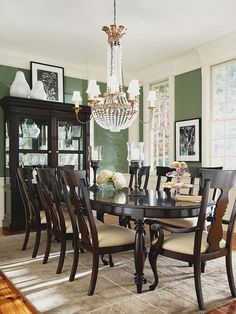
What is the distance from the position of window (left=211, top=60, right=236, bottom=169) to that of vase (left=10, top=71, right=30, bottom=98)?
294 centimetres

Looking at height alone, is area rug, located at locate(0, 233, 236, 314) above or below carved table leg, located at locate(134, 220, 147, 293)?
below

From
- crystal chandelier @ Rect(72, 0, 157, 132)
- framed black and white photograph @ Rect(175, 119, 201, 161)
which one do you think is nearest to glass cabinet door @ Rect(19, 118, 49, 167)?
crystal chandelier @ Rect(72, 0, 157, 132)

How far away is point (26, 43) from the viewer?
4613mm

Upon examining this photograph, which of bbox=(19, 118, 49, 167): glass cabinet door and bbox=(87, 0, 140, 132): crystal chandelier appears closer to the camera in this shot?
bbox=(87, 0, 140, 132): crystal chandelier

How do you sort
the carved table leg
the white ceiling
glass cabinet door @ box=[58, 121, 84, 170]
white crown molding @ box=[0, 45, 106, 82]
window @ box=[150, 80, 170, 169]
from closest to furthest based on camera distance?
the carved table leg < the white ceiling < white crown molding @ box=[0, 45, 106, 82] < glass cabinet door @ box=[58, 121, 84, 170] < window @ box=[150, 80, 170, 169]

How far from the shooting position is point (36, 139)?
4.73 meters

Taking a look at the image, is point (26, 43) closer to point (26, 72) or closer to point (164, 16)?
point (26, 72)

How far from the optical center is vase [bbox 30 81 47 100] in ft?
15.4

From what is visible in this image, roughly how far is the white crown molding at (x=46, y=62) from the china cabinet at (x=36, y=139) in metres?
0.80

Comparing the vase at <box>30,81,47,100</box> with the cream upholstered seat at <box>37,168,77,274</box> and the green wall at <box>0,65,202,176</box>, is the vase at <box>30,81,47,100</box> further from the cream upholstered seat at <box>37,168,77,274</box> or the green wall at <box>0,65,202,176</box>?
the cream upholstered seat at <box>37,168,77,274</box>

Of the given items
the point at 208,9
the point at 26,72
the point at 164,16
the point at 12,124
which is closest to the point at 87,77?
the point at 26,72

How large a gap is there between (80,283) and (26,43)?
144 inches

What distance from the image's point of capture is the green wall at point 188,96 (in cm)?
500

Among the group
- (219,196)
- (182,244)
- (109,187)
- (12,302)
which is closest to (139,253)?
(182,244)
